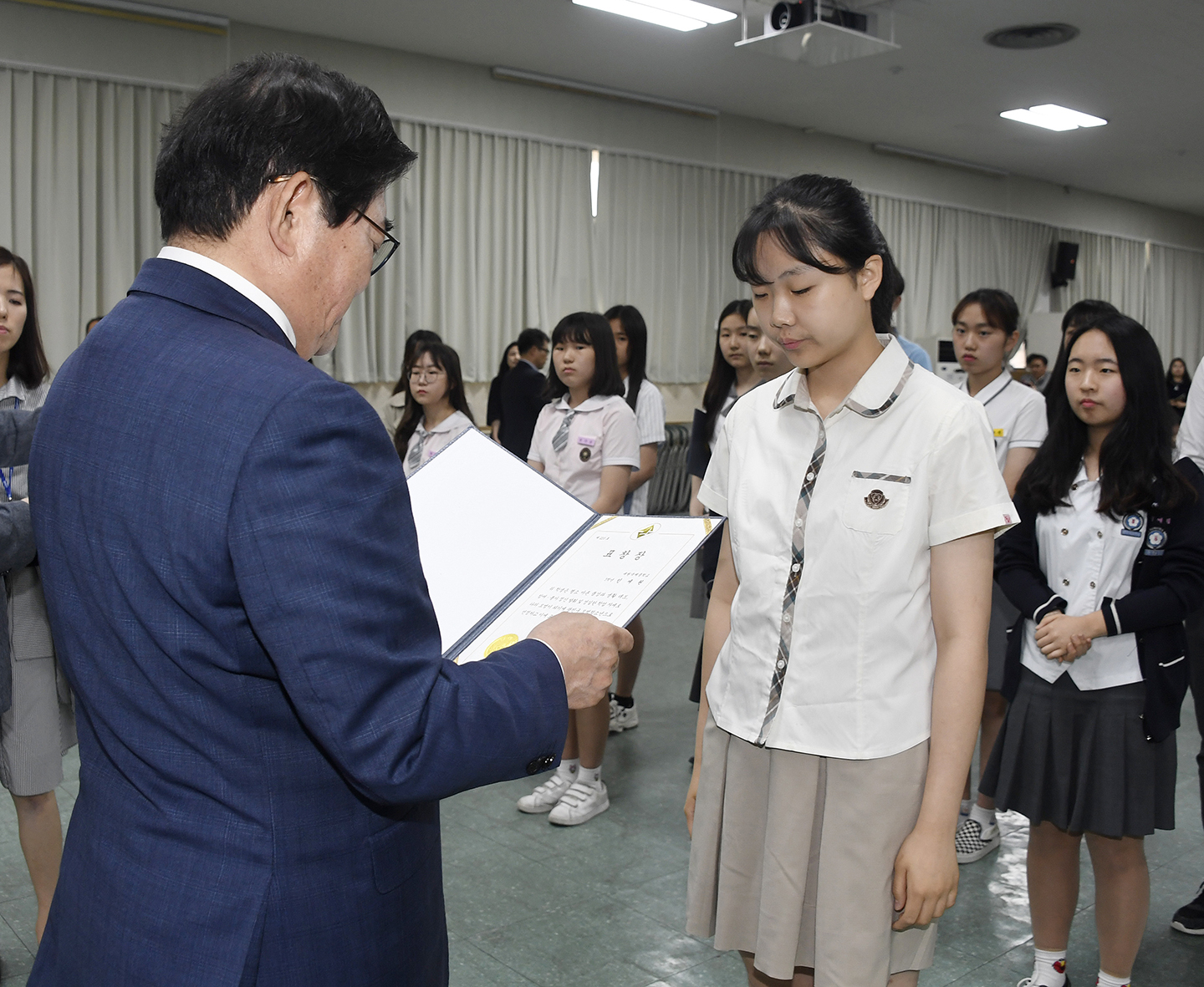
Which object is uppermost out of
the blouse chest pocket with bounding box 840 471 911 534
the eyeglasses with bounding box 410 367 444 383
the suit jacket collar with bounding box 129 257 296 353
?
the eyeglasses with bounding box 410 367 444 383

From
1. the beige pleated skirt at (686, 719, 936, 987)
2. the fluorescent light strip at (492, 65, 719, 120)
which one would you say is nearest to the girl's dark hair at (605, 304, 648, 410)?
the beige pleated skirt at (686, 719, 936, 987)

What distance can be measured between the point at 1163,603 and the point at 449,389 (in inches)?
99.6

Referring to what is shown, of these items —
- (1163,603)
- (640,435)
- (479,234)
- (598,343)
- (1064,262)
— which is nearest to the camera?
(1163,603)

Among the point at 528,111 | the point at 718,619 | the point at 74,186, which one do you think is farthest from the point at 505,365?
the point at 718,619

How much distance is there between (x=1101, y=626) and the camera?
6.71 feet

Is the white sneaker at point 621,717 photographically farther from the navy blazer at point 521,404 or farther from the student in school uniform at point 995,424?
the navy blazer at point 521,404

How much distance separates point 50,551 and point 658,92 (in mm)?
8425

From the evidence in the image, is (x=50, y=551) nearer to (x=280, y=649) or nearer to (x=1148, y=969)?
(x=280, y=649)

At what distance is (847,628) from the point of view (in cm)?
140

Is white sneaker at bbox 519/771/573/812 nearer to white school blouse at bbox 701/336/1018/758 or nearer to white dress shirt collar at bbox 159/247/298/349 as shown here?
white school blouse at bbox 701/336/1018/758

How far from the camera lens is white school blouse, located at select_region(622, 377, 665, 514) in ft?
12.9

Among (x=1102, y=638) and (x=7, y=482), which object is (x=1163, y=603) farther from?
(x=7, y=482)

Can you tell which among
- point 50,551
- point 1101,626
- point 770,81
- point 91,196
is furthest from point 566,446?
point 770,81

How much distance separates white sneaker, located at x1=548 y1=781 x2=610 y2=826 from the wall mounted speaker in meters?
10.9
